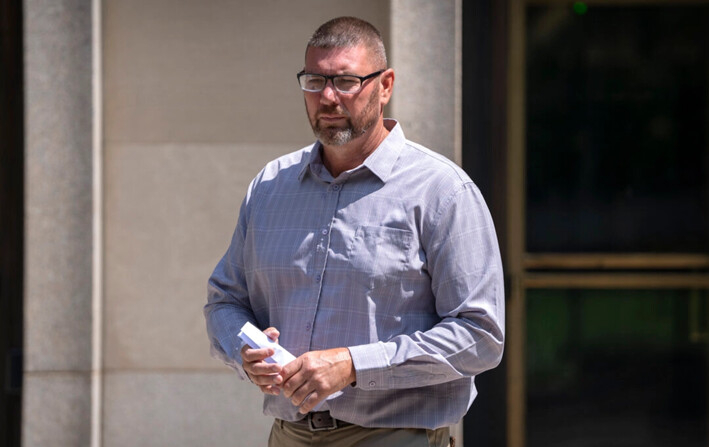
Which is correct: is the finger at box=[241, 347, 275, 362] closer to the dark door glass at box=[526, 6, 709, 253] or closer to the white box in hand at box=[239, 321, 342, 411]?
the white box in hand at box=[239, 321, 342, 411]

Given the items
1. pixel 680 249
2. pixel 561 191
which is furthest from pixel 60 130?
pixel 680 249

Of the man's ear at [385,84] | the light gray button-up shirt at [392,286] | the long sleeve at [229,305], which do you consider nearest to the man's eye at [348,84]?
the man's ear at [385,84]

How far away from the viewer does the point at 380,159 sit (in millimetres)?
2496

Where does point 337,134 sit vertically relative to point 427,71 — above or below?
below

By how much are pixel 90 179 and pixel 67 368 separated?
988mm

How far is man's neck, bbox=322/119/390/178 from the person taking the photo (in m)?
2.51

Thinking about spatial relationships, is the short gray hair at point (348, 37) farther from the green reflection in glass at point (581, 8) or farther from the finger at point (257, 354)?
the green reflection in glass at point (581, 8)

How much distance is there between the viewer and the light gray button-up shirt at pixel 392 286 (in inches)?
90.3

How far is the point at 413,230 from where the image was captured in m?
2.38

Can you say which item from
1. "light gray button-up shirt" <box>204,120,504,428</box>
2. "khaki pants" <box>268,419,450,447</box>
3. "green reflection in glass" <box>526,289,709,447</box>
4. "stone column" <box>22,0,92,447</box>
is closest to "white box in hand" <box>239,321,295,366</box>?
"light gray button-up shirt" <box>204,120,504,428</box>

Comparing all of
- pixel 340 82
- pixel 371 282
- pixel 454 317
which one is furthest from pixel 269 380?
pixel 340 82

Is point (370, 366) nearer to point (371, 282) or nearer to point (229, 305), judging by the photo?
point (371, 282)

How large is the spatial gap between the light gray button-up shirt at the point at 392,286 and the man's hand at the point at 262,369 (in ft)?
0.53

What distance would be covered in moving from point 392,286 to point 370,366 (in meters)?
0.23
